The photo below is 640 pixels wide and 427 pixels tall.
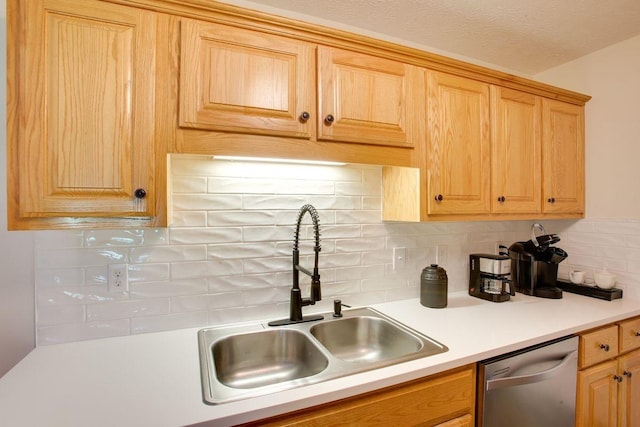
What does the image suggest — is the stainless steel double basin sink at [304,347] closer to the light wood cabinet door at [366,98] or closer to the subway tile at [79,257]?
the subway tile at [79,257]

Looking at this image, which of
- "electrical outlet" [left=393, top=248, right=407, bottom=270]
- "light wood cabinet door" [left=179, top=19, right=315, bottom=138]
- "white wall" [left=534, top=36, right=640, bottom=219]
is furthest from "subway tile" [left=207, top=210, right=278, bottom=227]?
"white wall" [left=534, top=36, right=640, bottom=219]

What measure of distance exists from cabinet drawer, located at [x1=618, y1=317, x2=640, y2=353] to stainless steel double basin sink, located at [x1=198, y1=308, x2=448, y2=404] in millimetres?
1129

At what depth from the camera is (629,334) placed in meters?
1.56

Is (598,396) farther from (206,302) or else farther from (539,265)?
(206,302)

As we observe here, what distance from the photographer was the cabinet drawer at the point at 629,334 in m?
1.53

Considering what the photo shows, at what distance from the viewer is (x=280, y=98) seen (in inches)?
44.9

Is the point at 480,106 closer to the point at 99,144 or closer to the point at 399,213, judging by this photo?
the point at 399,213

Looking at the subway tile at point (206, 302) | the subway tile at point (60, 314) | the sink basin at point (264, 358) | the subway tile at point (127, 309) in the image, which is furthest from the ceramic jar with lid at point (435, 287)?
the subway tile at point (60, 314)

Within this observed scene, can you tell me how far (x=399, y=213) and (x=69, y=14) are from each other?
146 cm

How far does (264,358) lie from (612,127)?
7.67ft

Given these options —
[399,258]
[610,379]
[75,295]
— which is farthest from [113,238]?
[610,379]

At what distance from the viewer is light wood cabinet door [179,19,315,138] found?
1.04 metres

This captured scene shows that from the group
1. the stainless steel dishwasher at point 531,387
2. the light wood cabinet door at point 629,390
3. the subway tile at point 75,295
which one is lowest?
the light wood cabinet door at point 629,390

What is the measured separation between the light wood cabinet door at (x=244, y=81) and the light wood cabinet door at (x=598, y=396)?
5.52ft
